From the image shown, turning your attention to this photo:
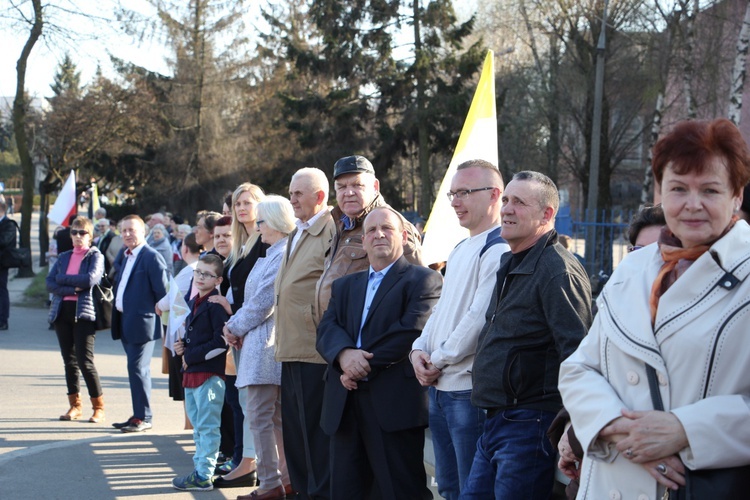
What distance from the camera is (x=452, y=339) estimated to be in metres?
4.41

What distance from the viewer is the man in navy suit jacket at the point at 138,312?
29.2 feet

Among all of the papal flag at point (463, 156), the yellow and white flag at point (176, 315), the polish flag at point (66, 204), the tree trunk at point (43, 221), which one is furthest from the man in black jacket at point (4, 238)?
the tree trunk at point (43, 221)

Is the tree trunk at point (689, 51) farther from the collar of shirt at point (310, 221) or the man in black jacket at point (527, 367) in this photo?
the man in black jacket at point (527, 367)

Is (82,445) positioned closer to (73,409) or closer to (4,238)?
(73,409)

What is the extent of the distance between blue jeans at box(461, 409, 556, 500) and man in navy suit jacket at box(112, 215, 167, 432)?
569 centimetres

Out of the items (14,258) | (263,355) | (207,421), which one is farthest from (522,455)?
(14,258)

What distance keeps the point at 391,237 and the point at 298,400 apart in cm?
137

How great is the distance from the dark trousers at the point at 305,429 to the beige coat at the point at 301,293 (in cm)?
11

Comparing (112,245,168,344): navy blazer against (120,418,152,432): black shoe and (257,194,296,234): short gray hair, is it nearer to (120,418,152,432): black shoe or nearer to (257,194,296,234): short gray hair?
(120,418,152,432): black shoe

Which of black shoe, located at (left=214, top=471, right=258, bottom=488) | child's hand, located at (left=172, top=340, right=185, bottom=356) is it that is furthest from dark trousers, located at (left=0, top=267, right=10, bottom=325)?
black shoe, located at (left=214, top=471, right=258, bottom=488)

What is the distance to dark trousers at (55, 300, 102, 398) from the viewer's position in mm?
9359

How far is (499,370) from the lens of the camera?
12.7ft

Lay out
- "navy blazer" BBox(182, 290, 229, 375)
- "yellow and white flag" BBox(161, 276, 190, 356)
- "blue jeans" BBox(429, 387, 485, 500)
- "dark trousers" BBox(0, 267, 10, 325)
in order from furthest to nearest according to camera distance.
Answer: "dark trousers" BBox(0, 267, 10, 325) < "yellow and white flag" BBox(161, 276, 190, 356) < "navy blazer" BBox(182, 290, 229, 375) < "blue jeans" BBox(429, 387, 485, 500)

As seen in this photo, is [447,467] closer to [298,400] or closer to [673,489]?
[298,400]
